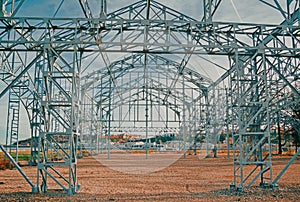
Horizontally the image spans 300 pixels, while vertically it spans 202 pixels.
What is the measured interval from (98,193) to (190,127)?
25973 millimetres

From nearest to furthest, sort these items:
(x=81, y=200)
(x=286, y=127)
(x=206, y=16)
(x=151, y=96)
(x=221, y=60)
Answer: (x=81, y=200) → (x=206, y=16) → (x=221, y=60) → (x=151, y=96) → (x=286, y=127)

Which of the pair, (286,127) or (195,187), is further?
(286,127)

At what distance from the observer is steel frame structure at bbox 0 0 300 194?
35.5 ft

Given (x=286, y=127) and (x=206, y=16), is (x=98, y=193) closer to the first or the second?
(x=206, y=16)

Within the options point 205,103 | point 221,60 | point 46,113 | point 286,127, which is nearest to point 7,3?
point 46,113

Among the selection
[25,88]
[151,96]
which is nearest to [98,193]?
[25,88]

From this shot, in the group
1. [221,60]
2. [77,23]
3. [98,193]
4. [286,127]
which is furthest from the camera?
[286,127]

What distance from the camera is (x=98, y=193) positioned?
10.3 meters

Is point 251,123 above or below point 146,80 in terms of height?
below

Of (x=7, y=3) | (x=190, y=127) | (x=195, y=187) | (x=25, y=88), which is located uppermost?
(x=7, y=3)

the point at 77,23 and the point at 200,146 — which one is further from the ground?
the point at 77,23

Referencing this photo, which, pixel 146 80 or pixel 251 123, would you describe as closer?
pixel 251 123

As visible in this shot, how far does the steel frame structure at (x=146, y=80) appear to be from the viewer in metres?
10.8

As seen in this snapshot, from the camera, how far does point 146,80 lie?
102 feet
